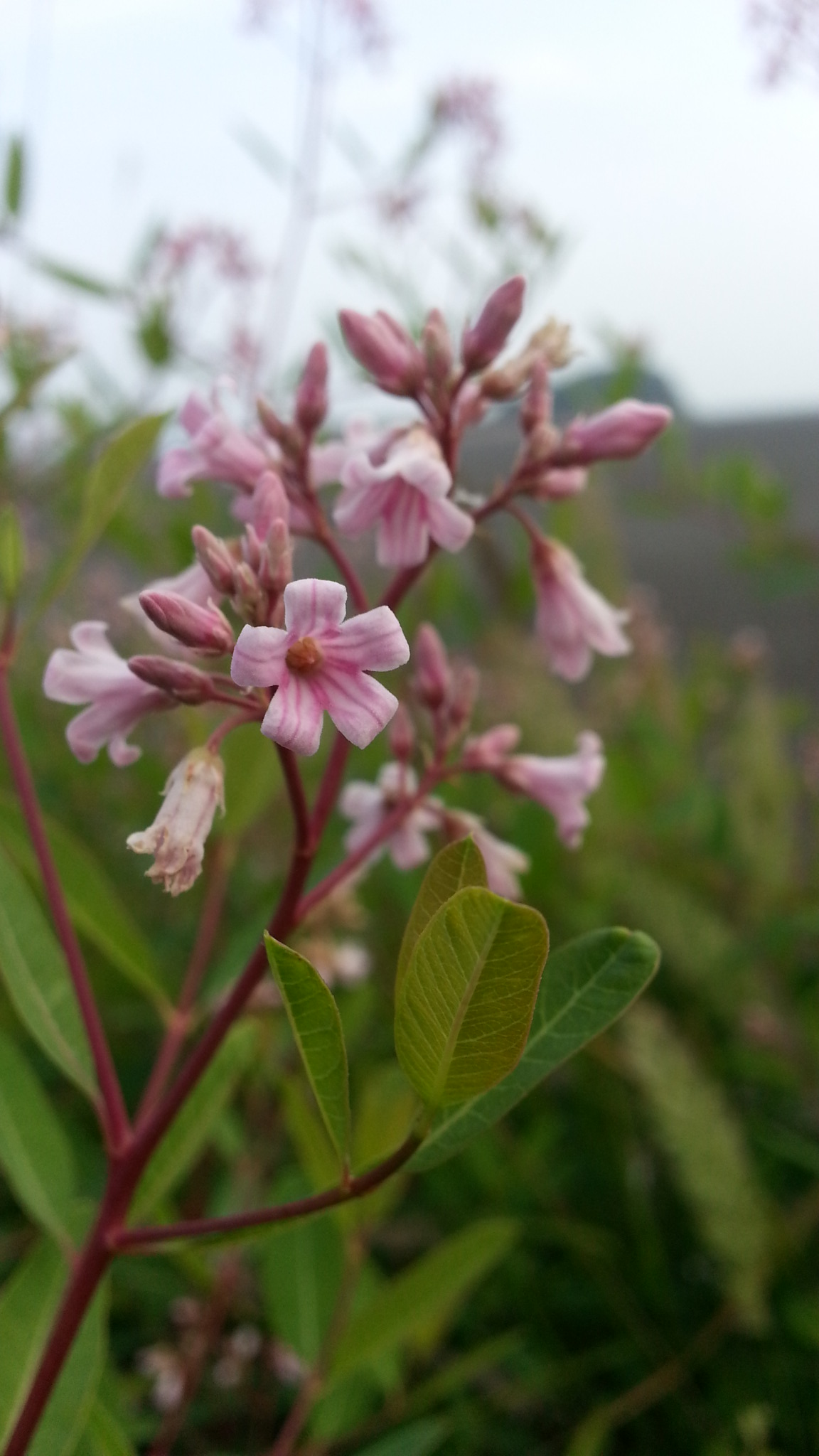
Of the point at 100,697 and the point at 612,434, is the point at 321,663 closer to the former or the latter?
the point at 100,697

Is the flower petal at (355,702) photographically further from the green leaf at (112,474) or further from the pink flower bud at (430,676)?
the green leaf at (112,474)

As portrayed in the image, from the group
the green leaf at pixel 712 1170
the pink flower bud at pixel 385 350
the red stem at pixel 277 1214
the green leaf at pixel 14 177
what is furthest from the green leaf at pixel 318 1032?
the green leaf at pixel 14 177

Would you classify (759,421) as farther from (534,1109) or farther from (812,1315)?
(812,1315)

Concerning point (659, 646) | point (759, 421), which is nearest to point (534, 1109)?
point (659, 646)

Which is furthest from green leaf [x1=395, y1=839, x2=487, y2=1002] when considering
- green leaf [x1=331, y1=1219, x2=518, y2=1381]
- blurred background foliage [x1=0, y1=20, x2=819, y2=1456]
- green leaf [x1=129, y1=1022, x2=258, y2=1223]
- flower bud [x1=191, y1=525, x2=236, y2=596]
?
green leaf [x1=331, y1=1219, x2=518, y2=1381]

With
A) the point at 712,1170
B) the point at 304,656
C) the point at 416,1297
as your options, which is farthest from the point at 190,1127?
the point at 712,1170

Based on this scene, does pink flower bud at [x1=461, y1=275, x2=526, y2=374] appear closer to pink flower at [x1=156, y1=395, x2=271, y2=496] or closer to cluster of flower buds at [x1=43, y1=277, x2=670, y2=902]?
cluster of flower buds at [x1=43, y1=277, x2=670, y2=902]
